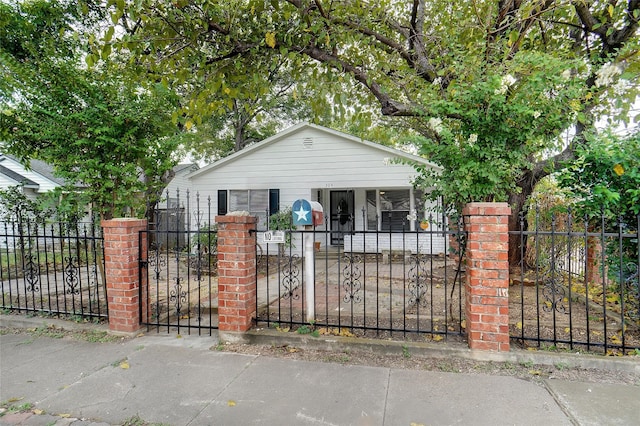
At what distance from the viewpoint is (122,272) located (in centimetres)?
412

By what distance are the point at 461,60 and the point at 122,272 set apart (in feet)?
15.8

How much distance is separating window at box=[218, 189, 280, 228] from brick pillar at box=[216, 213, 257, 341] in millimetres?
7278

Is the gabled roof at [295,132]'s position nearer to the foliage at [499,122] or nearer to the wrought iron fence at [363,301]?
the wrought iron fence at [363,301]

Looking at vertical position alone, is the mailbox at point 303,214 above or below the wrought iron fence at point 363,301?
above

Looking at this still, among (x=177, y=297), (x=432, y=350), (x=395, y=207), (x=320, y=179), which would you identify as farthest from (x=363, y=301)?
(x=395, y=207)

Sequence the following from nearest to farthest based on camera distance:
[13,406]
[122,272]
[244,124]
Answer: [13,406] < [122,272] < [244,124]

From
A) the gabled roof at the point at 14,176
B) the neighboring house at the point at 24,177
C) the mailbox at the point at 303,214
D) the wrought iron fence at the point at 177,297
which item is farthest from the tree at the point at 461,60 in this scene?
the neighboring house at the point at 24,177

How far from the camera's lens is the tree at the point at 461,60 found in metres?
3.50

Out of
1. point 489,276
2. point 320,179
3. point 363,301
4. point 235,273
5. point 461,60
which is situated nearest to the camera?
point 489,276

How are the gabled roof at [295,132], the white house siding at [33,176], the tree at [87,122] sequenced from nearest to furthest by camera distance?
the tree at [87,122], the gabled roof at [295,132], the white house siding at [33,176]

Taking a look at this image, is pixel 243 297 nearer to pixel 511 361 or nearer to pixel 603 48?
pixel 511 361

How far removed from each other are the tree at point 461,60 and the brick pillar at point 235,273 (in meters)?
2.08

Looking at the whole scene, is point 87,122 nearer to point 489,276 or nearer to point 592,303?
point 489,276

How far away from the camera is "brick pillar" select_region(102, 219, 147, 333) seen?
4.12 m
